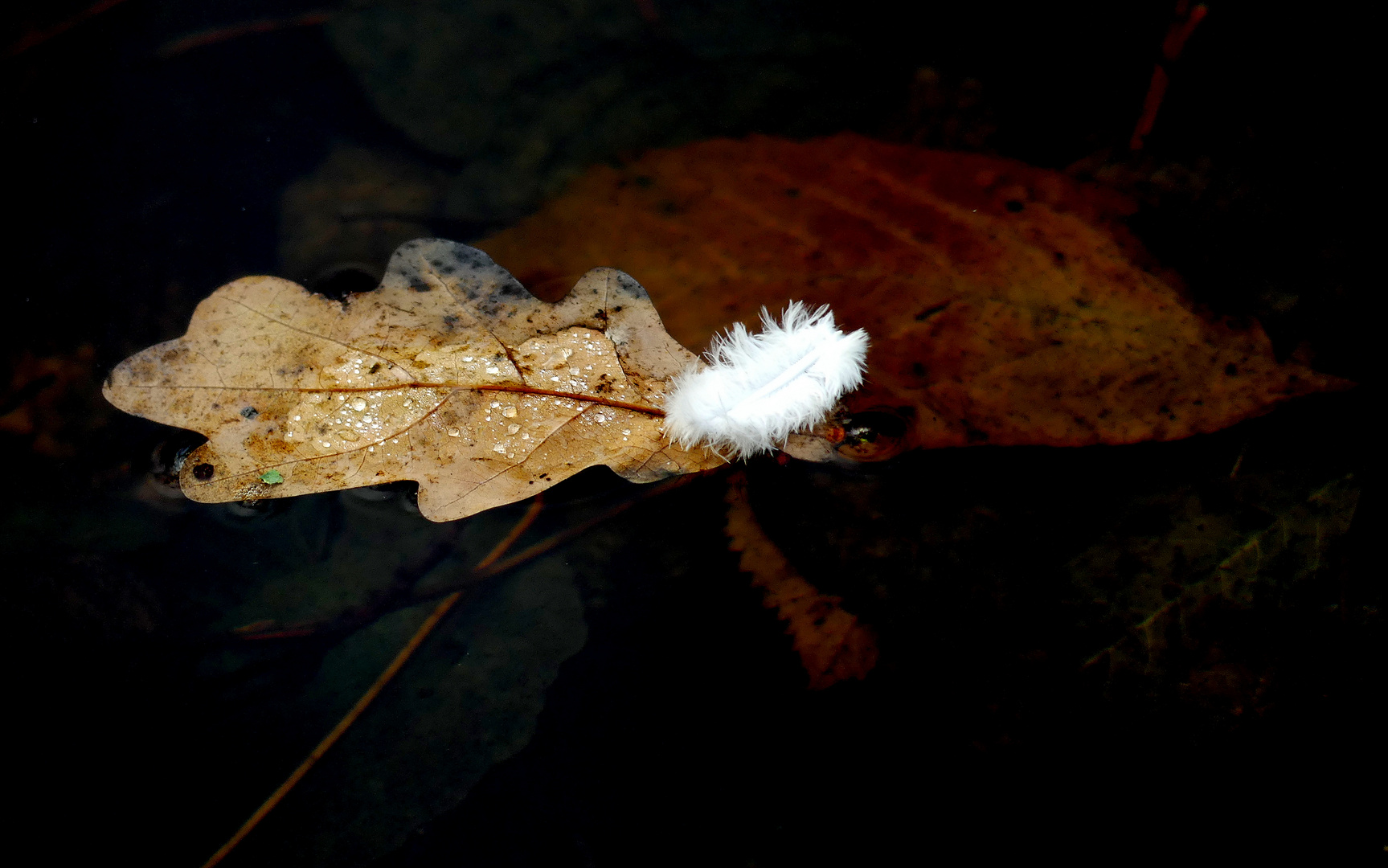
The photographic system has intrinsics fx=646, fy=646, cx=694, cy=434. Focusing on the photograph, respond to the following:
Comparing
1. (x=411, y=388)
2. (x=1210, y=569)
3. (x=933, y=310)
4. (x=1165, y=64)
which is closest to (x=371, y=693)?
(x=411, y=388)

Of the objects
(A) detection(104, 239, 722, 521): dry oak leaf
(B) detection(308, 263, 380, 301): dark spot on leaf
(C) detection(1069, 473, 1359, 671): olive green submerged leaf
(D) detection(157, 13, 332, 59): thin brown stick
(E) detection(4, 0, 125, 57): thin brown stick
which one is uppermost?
(E) detection(4, 0, 125, 57): thin brown stick

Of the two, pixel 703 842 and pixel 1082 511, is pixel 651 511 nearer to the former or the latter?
pixel 703 842

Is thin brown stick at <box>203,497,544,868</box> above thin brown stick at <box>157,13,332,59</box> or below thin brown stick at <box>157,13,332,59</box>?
below

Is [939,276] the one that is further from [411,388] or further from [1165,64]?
[411,388]

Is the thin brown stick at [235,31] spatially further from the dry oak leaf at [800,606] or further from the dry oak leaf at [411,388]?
the dry oak leaf at [800,606]

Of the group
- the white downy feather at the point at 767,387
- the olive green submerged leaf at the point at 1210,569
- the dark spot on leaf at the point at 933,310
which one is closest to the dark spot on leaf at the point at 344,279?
the white downy feather at the point at 767,387

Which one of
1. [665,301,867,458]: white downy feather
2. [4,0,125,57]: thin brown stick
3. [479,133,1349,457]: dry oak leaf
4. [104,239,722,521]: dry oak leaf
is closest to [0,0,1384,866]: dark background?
[4,0,125,57]: thin brown stick

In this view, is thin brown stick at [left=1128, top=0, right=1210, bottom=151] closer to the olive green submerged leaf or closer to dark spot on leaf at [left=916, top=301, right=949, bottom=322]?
dark spot on leaf at [left=916, top=301, right=949, bottom=322]

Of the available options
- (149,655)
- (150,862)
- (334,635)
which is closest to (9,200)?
(149,655)
